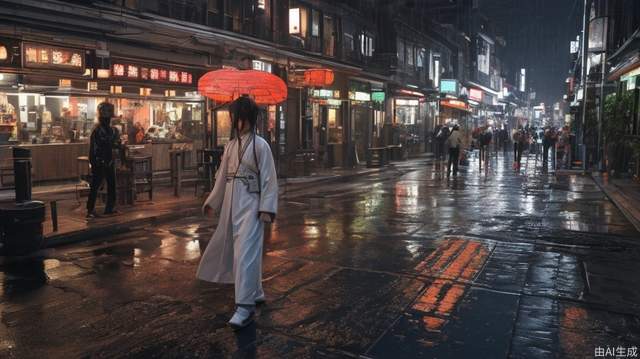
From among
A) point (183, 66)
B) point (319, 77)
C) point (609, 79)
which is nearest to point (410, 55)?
point (609, 79)

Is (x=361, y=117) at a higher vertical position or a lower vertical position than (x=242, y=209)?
higher

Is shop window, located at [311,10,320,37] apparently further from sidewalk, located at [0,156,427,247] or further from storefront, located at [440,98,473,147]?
storefront, located at [440,98,473,147]

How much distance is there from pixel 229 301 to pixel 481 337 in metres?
2.65

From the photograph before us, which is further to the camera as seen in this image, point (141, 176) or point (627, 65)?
point (627, 65)

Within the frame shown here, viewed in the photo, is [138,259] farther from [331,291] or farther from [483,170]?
[483,170]

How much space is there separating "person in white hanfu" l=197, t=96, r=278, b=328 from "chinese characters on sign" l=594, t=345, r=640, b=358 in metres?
3.03

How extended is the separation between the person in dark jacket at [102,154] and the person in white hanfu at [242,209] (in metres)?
6.68

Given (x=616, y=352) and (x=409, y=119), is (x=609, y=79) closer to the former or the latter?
(x=409, y=119)

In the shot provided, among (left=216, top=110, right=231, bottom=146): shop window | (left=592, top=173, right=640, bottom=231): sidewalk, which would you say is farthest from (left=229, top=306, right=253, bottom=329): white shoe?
(left=216, top=110, right=231, bottom=146): shop window

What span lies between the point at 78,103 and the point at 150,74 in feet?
7.48

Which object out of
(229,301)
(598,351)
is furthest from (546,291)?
(229,301)

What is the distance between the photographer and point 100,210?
12156mm

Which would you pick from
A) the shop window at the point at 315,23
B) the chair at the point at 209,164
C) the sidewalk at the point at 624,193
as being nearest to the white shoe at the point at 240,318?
the sidewalk at the point at 624,193

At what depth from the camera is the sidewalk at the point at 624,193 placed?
40.8ft
